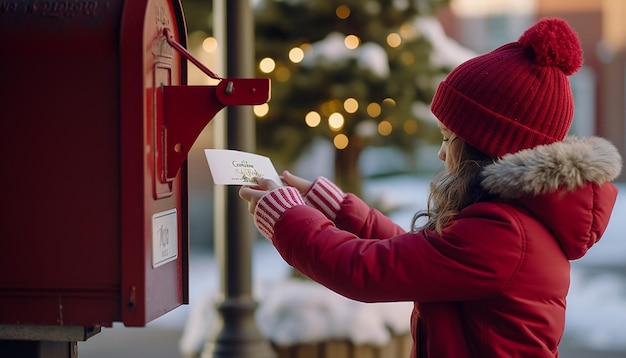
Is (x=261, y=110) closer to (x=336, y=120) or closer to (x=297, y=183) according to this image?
(x=336, y=120)

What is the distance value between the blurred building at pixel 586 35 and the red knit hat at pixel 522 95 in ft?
25.5

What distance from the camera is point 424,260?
1.88 meters

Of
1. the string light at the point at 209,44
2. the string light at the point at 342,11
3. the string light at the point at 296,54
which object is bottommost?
the string light at the point at 296,54

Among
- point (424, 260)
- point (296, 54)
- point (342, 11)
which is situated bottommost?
point (424, 260)

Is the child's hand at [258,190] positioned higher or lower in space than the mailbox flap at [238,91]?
lower

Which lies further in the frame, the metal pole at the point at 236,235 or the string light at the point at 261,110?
the string light at the point at 261,110

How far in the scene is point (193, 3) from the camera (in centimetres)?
536

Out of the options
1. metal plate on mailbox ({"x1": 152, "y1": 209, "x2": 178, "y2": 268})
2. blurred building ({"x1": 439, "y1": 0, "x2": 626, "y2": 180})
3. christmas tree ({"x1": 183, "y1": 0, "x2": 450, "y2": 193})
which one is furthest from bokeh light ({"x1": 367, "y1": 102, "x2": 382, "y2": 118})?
blurred building ({"x1": 439, "y1": 0, "x2": 626, "y2": 180})

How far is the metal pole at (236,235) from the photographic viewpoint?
4469 millimetres

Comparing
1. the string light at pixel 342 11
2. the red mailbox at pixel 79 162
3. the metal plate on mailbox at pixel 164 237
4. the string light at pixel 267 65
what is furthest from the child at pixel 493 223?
the string light at pixel 342 11

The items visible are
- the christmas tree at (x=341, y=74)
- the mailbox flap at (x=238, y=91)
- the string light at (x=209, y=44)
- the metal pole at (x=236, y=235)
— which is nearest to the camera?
the mailbox flap at (x=238, y=91)

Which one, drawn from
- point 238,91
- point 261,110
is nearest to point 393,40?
point 261,110

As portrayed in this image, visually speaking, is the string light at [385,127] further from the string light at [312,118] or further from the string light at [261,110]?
the string light at [261,110]

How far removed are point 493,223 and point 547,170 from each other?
0.16 m
